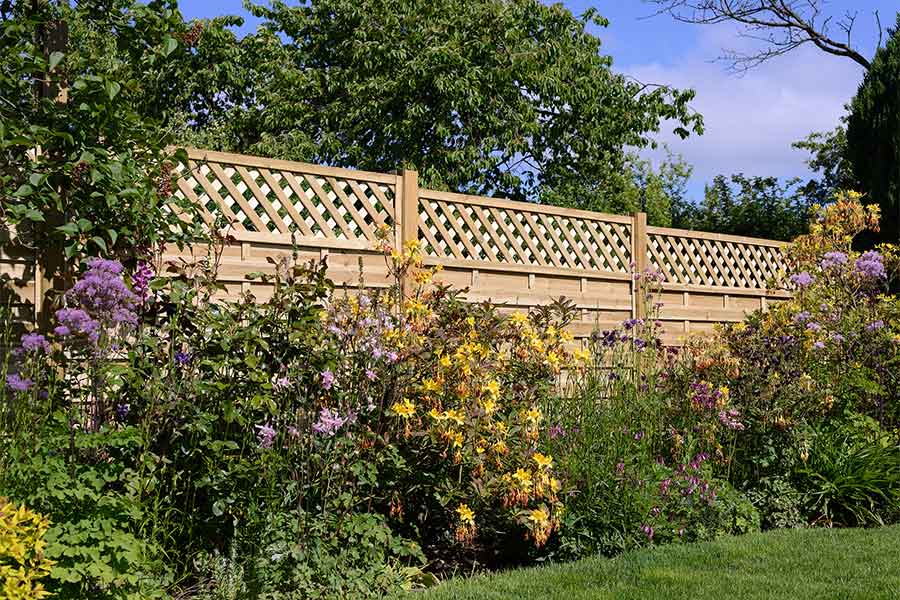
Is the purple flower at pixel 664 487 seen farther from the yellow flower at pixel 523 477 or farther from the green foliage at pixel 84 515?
the green foliage at pixel 84 515

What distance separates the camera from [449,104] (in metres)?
12.1

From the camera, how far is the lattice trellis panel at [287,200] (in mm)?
5262

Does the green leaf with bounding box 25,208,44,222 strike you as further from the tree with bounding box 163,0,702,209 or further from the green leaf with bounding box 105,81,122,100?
the tree with bounding box 163,0,702,209

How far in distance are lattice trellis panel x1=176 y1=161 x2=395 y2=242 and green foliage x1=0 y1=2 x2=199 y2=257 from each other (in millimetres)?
458

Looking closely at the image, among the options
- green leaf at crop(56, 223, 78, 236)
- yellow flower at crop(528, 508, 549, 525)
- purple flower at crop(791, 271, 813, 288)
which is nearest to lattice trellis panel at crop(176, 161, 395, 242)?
green leaf at crop(56, 223, 78, 236)

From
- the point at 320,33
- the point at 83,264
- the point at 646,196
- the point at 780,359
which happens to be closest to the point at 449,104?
the point at 320,33

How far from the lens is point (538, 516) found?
378 centimetres

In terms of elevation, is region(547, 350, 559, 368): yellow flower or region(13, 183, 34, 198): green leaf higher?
region(13, 183, 34, 198): green leaf

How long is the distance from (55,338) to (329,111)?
9.33 m

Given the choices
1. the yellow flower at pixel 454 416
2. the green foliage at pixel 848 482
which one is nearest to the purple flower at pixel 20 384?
the yellow flower at pixel 454 416

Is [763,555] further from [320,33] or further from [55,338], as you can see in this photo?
[320,33]

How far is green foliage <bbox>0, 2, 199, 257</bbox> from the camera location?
4.04 metres

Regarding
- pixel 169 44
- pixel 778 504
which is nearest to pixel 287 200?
pixel 169 44

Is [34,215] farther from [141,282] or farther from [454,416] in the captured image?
[454,416]
